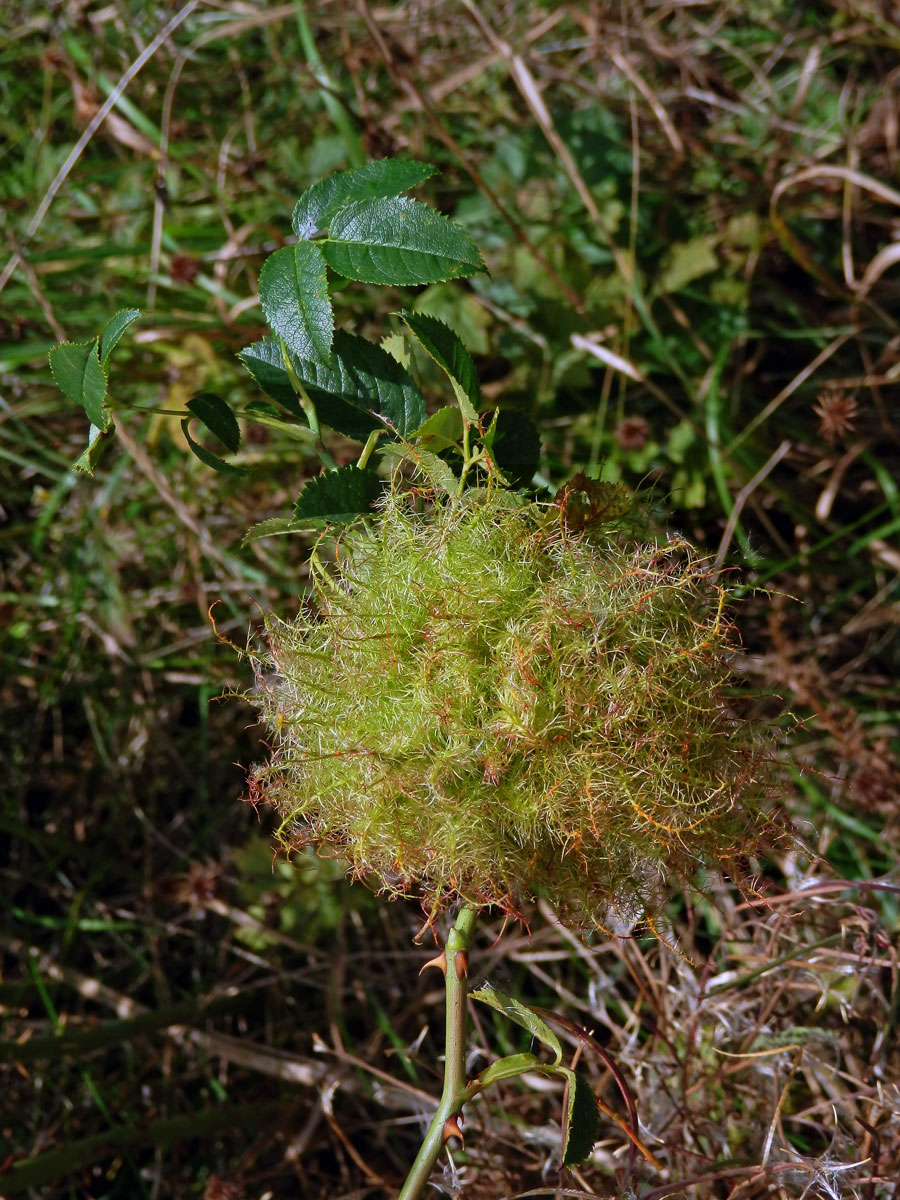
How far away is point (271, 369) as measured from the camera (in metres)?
1.25

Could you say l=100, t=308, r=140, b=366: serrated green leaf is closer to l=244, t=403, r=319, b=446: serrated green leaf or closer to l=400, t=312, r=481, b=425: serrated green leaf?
l=244, t=403, r=319, b=446: serrated green leaf

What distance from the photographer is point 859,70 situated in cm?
259

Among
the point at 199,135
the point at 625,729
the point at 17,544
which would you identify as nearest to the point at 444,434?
the point at 625,729

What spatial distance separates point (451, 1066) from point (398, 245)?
97 cm

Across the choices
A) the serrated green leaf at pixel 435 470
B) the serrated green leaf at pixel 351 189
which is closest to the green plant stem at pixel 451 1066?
the serrated green leaf at pixel 435 470

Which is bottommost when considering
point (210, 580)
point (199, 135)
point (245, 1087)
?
point (245, 1087)

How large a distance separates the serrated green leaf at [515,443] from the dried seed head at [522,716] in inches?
7.7

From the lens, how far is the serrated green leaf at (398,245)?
112cm

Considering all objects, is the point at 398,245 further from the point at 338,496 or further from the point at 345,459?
the point at 345,459

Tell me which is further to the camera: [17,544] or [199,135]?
[199,135]

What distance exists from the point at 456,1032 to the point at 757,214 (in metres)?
2.17

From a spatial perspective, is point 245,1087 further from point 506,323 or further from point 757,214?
point 757,214

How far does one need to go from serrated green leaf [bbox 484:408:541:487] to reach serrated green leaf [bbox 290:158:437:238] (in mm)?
317

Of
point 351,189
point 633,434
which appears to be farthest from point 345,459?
point 351,189
